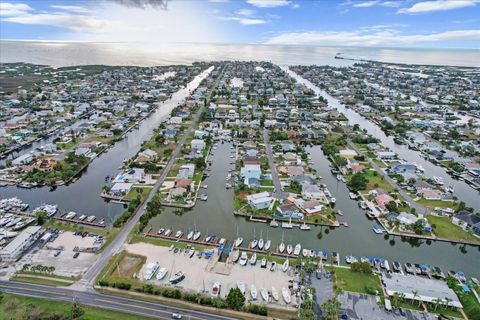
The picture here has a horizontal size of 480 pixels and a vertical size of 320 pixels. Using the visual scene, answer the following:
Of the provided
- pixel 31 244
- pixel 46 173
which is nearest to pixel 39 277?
pixel 31 244

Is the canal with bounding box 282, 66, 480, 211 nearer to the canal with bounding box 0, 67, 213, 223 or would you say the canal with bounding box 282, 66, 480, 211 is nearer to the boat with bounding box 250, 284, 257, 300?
the boat with bounding box 250, 284, 257, 300

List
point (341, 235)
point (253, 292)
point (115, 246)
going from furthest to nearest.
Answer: point (341, 235)
point (115, 246)
point (253, 292)

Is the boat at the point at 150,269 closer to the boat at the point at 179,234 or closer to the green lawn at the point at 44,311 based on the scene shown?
the green lawn at the point at 44,311

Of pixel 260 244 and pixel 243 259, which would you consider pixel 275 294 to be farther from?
pixel 260 244

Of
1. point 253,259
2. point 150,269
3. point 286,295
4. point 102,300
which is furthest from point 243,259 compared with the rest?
point 102,300

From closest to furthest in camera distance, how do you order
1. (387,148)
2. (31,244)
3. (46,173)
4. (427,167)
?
(31,244), (46,173), (427,167), (387,148)

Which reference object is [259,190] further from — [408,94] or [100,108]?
[408,94]
